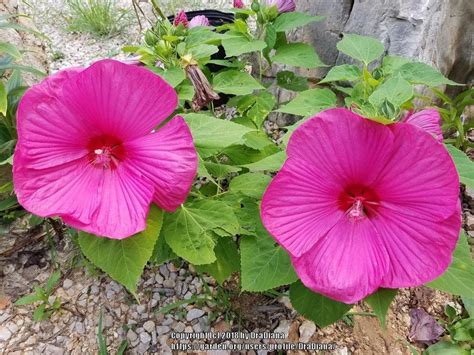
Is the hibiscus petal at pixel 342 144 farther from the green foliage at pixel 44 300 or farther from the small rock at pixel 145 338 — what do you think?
the green foliage at pixel 44 300

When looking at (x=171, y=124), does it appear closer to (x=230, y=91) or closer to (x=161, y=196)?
(x=161, y=196)

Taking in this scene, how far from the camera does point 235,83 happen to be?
1.46m

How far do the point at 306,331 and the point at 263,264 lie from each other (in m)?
0.68

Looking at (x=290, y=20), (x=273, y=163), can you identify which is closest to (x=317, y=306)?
(x=273, y=163)

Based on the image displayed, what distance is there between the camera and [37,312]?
165 cm

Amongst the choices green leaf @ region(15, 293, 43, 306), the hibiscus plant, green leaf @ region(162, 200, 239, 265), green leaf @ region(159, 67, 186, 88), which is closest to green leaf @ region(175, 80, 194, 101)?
green leaf @ region(159, 67, 186, 88)

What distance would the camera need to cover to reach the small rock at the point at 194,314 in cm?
170

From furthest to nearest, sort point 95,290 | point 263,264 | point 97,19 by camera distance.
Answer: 1. point 97,19
2. point 95,290
3. point 263,264

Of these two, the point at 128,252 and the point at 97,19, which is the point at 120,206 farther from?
the point at 97,19

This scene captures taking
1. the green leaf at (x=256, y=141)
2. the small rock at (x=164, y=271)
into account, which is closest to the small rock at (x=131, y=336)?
the small rock at (x=164, y=271)

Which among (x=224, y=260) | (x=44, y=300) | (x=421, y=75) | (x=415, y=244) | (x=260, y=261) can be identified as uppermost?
(x=421, y=75)

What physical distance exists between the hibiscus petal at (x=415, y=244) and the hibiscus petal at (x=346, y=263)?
0.06ft

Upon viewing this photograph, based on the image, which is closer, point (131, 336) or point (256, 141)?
point (256, 141)

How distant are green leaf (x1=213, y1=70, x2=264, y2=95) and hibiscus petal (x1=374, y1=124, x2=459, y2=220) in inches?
27.7
